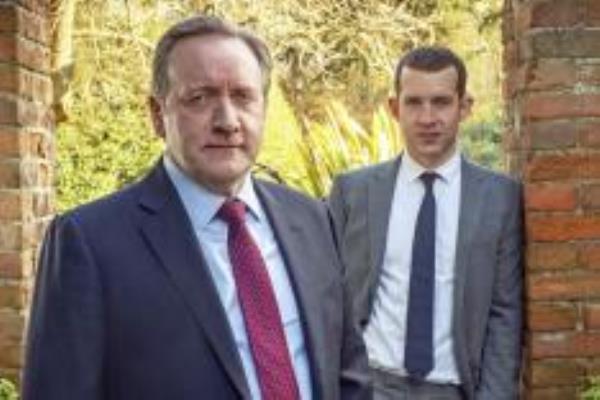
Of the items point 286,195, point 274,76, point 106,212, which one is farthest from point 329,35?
point 106,212

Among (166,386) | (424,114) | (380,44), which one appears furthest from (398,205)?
(380,44)

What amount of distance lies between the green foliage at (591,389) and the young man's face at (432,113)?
2.97 feet

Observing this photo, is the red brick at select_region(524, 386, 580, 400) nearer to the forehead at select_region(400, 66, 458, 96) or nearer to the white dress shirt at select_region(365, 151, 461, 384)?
the white dress shirt at select_region(365, 151, 461, 384)

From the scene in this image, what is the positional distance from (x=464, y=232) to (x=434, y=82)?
51 cm

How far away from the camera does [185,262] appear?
251 cm

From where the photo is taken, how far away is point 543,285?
157 inches

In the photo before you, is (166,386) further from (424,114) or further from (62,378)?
(424,114)

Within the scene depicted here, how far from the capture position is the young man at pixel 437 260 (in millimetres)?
3785

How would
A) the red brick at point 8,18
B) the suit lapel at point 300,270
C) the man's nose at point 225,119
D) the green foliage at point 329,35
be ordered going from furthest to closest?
the green foliage at point 329,35 < the red brick at point 8,18 < the suit lapel at point 300,270 < the man's nose at point 225,119

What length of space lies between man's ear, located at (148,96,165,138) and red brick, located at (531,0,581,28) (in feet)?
5.64

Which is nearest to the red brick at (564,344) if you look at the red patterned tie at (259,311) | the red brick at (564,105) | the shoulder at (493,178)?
the shoulder at (493,178)

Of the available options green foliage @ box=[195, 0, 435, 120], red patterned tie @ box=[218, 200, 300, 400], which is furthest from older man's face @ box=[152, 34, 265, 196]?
green foliage @ box=[195, 0, 435, 120]

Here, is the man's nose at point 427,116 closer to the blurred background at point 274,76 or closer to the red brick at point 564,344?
the red brick at point 564,344

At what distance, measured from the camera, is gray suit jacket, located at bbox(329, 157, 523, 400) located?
379cm
